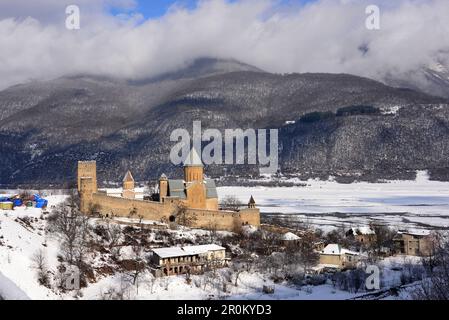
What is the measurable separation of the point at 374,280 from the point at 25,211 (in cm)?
2218

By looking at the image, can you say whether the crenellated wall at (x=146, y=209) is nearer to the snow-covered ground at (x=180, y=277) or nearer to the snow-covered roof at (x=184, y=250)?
the snow-covered ground at (x=180, y=277)

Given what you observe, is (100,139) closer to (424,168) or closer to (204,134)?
(204,134)

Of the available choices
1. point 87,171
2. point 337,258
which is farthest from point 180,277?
point 87,171

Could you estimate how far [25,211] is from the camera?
130ft

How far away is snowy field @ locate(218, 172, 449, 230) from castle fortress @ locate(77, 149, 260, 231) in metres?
11.7

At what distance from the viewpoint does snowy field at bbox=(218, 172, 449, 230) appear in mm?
61562

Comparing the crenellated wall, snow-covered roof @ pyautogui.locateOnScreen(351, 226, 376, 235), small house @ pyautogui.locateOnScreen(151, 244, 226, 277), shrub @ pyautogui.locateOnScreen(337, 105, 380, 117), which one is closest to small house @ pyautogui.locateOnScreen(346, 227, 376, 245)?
snow-covered roof @ pyautogui.locateOnScreen(351, 226, 376, 235)

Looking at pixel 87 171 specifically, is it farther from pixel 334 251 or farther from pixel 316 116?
pixel 316 116

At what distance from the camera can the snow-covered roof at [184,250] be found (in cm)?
3566

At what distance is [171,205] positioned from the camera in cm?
4578

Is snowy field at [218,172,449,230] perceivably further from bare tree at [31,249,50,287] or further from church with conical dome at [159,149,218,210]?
bare tree at [31,249,50,287]

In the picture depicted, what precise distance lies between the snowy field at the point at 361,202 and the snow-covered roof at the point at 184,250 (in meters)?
19.2

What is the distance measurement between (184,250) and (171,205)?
30.0ft

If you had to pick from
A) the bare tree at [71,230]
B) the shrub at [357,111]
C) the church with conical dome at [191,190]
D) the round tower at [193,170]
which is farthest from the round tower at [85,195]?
the shrub at [357,111]
